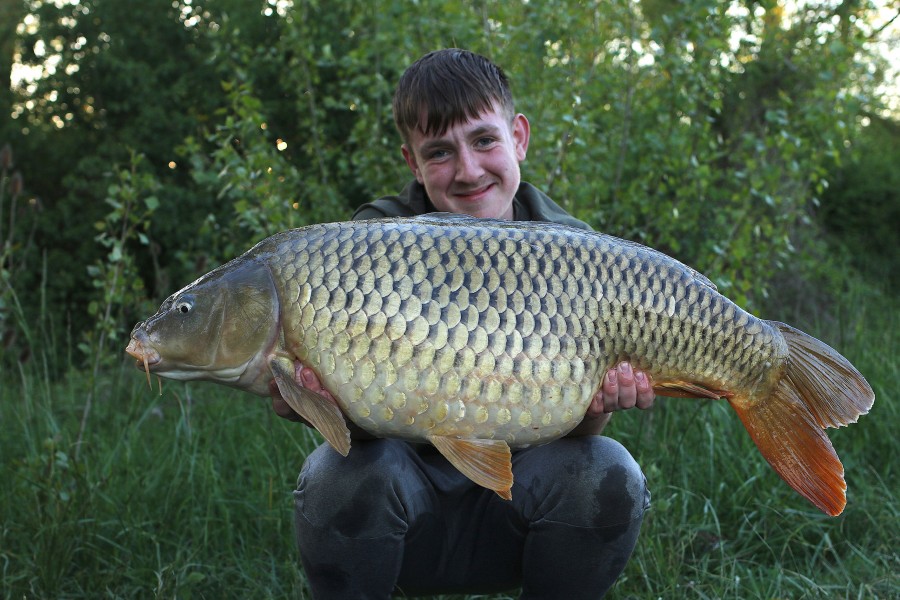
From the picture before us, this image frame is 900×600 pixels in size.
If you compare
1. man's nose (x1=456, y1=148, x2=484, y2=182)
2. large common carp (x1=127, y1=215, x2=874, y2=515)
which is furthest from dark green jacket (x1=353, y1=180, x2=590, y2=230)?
large common carp (x1=127, y1=215, x2=874, y2=515)

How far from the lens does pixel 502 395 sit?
132 cm

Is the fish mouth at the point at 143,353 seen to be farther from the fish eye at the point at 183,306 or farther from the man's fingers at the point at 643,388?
the man's fingers at the point at 643,388

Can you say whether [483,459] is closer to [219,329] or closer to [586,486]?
[586,486]

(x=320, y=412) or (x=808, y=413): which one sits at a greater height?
(x=320, y=412)

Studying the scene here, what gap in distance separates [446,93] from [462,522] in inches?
30.9

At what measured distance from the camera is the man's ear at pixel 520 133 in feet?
6.56

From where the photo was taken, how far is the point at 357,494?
148 centimetres

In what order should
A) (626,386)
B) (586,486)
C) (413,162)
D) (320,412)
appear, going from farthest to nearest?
(413,162) < (586,486) < (626,386) < (320,412)

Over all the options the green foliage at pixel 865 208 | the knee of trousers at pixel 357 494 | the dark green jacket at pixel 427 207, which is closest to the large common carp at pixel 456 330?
the knee of trousers at pixel 357 494

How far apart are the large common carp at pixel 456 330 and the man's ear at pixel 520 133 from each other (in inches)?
23.8

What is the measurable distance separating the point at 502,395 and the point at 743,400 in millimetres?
393

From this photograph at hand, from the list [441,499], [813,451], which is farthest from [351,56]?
[813,451]

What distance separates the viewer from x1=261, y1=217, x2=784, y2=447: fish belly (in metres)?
1.31

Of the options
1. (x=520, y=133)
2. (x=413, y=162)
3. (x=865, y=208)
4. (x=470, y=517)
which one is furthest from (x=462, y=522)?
(x=865, y=208)
